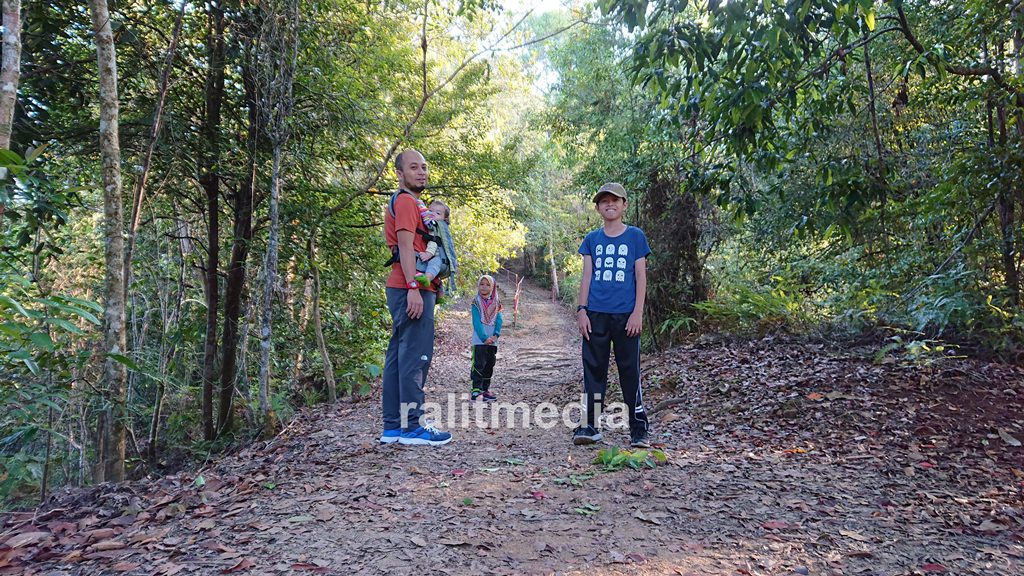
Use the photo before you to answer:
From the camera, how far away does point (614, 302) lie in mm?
4191

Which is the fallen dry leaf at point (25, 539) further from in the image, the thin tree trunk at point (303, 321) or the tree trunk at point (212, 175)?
the thin tree trunk at point (303, 321)

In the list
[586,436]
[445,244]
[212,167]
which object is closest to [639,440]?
[586,436]

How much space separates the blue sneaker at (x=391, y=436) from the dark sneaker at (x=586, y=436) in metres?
1.47

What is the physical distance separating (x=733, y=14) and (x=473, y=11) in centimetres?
397

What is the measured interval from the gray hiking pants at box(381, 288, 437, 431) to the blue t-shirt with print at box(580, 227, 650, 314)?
4.30 ft

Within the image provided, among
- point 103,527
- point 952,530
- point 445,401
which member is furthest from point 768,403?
point 103,527

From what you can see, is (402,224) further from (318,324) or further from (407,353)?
(318,324)

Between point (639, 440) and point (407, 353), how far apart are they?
196 cm

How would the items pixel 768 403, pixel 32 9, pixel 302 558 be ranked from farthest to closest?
pixel 768 403 < pixel 32 9 < pixel 302 558

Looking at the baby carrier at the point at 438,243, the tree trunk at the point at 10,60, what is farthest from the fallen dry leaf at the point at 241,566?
the tree trunk at the point at 10,60

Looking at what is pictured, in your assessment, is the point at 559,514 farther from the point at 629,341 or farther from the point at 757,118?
the point at 757,118

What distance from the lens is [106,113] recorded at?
4.36 meters

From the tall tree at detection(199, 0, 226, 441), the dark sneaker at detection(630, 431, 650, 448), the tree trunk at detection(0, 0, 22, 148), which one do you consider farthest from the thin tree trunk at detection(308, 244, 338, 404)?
the dark sneaker at detection(630, 431, 650, 448)

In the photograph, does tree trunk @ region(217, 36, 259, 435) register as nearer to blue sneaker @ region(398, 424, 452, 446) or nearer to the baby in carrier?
the baby in carrier
